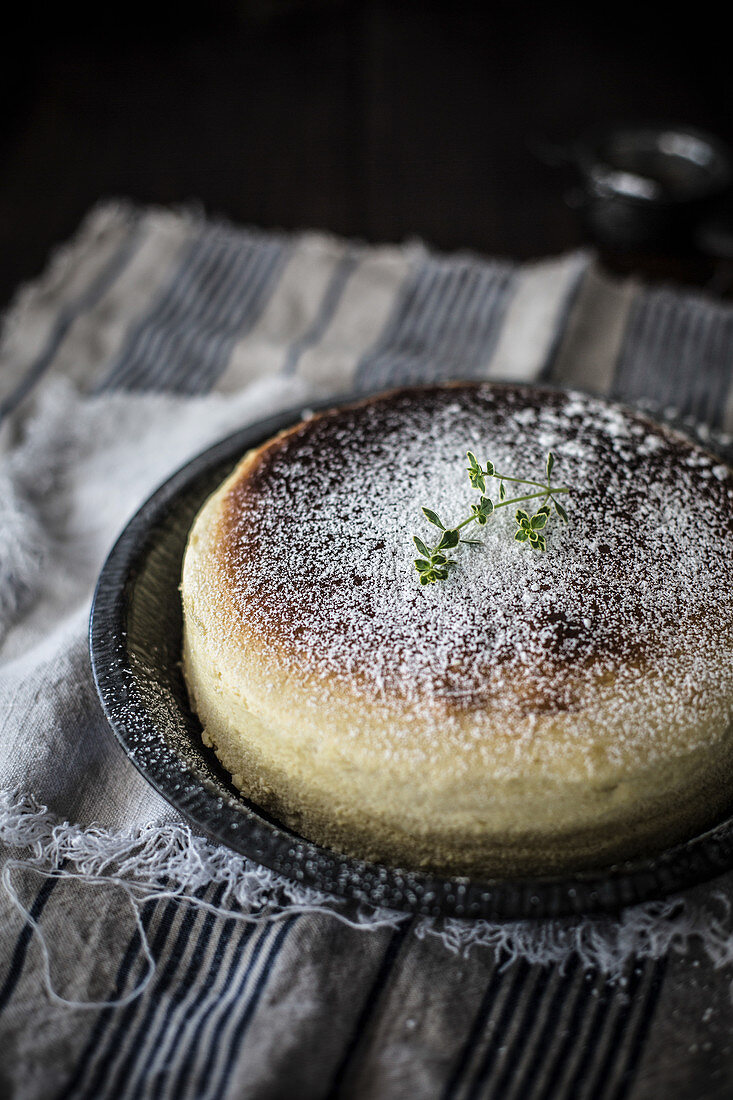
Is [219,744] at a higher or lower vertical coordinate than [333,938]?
higher

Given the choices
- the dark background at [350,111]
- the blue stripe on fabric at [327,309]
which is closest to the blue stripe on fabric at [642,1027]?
the blue stripe on fabric at [327,309]

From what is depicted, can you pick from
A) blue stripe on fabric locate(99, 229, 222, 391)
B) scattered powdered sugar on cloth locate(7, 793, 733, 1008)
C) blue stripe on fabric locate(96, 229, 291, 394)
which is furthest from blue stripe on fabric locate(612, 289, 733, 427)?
scattered powdered sugar on cloth locate(7, 793, 733, 1008)

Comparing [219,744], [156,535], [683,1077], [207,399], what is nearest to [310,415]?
[156,535]

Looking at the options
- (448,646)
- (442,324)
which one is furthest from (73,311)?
(448,646)

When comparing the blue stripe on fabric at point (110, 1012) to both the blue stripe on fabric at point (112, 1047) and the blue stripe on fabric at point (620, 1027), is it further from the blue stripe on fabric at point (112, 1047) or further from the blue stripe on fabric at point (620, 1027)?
the blue stripe on fabric at point (620, 1027)

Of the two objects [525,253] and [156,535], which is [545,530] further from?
[525,253]
